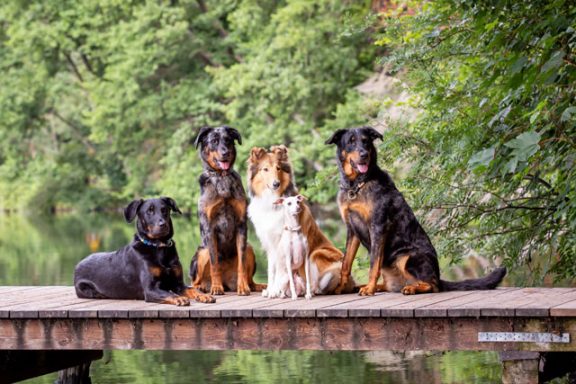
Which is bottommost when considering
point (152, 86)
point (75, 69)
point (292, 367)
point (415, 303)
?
point (292, 367)

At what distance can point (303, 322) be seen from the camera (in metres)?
7.61

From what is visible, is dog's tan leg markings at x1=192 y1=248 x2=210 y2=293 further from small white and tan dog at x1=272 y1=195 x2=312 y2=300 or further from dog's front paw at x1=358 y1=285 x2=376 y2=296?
dog's front paw at x1=358 y1=285 x2=376 y2=296

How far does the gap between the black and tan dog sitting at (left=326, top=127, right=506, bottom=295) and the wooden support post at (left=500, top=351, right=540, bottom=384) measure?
3.66ft

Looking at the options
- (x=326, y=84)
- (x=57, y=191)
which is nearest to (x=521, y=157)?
(x=326, y=84)

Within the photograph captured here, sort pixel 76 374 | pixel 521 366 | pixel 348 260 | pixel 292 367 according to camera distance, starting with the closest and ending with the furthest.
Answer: pixel 521 366
pixel 348 260
pixel 76 374
pixel 292 367

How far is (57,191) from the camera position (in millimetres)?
49812

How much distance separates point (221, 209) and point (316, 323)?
5.34 feet

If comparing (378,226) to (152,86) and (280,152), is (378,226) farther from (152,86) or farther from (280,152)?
(152,86)

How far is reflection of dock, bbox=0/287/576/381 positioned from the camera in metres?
7.24

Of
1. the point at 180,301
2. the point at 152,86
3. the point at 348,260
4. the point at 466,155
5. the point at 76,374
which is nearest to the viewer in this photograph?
the point at 180,301

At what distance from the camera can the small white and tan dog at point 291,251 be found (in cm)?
820

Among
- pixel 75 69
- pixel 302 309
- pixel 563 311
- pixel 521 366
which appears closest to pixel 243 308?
pixel 302 309

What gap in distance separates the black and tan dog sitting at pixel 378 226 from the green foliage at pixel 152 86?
79.6ft

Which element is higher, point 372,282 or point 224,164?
point 224,164
